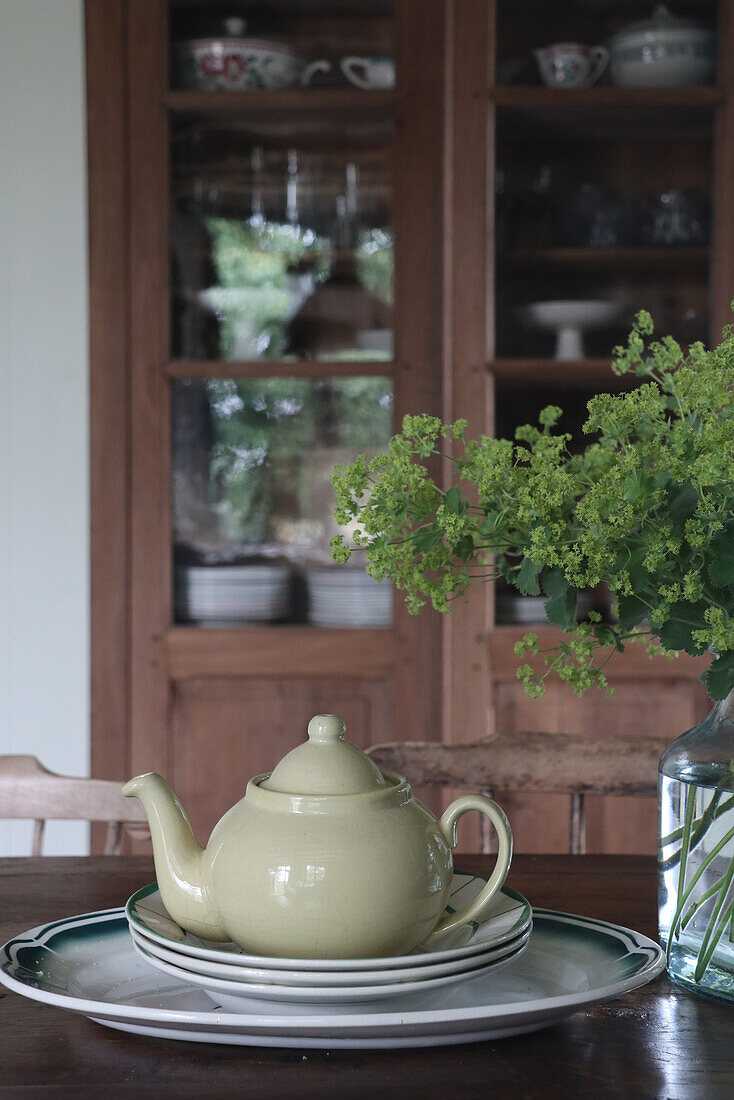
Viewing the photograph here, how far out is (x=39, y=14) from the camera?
2027 mm

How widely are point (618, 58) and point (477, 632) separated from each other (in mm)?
1050

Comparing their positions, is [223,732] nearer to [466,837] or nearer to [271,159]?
[466,837]

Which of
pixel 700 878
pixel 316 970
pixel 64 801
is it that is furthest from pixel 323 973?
pixel 64 801

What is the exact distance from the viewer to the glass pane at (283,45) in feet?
6.57

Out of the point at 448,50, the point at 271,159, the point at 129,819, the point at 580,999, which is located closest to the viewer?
the point at 580,999

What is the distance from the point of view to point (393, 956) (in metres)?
0.60

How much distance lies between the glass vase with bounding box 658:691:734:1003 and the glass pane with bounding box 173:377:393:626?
1.36 meters

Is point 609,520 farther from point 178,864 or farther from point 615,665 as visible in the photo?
point 615,665

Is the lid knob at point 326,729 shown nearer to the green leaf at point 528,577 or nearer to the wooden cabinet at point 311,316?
the green leaf at point 528,577

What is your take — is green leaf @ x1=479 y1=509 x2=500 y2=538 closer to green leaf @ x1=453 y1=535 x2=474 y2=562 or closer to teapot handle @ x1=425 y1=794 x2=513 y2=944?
green leaf @ x1=453 y1=535 x2=474 y2=562

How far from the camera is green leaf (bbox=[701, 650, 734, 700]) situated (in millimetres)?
636

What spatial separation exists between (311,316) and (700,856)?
1.57m

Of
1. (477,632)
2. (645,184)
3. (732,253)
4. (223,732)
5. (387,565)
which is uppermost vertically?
(645,184)

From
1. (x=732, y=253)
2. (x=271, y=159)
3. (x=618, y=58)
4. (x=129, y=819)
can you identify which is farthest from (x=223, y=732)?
(x=618, y=58)
